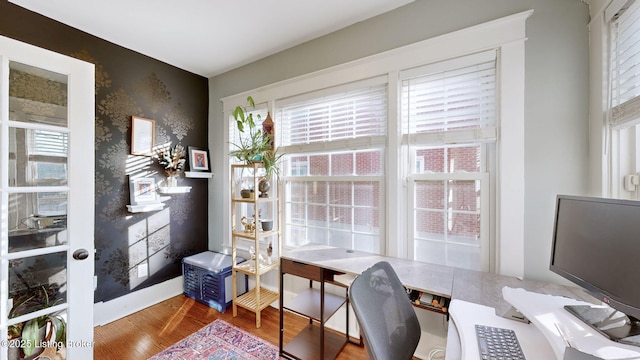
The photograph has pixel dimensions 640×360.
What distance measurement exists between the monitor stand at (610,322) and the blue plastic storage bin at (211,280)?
2.49 meters

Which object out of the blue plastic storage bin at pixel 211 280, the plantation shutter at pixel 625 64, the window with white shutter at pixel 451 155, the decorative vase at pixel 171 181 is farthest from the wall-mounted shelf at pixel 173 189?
the plantation shutter at pixel 625 64

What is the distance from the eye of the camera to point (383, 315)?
949mm

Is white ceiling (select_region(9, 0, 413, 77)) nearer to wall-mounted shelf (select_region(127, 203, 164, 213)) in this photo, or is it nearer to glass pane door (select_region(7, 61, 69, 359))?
glass pane door (select_region(7, 61, 69, 359))

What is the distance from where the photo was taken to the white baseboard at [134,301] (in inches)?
86.0

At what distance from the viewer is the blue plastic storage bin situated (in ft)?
7.90

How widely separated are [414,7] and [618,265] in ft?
6.23

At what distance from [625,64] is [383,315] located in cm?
165

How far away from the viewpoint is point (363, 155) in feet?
6.98

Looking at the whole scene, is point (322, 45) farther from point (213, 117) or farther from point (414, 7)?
point (213, 117)

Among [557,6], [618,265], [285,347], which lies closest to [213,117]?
[285,347]

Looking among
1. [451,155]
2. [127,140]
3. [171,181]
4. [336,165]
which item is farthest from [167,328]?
[451,155]

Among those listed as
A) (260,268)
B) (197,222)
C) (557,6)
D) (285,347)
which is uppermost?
(557,6)

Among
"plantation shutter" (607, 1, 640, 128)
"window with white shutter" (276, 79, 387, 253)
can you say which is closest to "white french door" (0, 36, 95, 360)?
"window with white shutter" (276, 79, 387, 253)

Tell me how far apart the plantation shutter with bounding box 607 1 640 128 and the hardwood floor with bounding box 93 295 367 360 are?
2.06 metres
